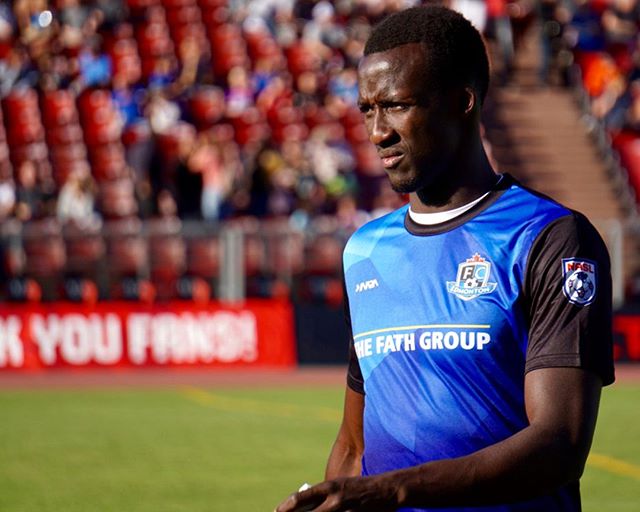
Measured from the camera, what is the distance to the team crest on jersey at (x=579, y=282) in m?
2.62

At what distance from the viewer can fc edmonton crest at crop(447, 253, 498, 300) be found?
9.13ft

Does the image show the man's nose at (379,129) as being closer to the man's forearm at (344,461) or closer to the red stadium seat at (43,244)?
the man's forearm at (344,461)

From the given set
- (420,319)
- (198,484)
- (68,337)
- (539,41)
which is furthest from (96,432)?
(539,41)

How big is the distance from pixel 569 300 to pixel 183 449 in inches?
318

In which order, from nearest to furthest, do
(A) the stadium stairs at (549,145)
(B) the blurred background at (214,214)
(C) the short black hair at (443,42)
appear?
(C) the short black hair at (443,42)
(B) the blurred background at (214,214)
(A) the stadium stairs at (549,145)

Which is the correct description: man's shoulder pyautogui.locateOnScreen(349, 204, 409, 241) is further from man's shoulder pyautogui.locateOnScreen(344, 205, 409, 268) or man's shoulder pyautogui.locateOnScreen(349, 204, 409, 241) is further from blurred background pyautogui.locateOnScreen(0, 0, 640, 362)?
blurred background pyautogui.locateOnScreen(0, 0, 640, 362)

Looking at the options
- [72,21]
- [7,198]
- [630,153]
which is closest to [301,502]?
[7,198]

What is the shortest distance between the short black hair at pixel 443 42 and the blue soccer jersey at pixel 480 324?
291mm

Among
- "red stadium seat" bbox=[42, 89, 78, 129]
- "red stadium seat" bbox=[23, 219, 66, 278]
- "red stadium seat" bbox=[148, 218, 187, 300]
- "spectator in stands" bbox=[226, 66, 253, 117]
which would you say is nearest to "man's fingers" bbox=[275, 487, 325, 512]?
"red stadium seat" bbox=[148, 218, 187, 300]


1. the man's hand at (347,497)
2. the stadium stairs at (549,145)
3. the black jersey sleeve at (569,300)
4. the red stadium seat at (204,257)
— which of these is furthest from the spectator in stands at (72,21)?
the man's hand at (347,497)

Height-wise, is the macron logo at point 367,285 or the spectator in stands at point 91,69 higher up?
the spectator in stands at point 91,69

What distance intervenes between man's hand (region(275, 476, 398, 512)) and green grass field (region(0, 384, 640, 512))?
5375mm

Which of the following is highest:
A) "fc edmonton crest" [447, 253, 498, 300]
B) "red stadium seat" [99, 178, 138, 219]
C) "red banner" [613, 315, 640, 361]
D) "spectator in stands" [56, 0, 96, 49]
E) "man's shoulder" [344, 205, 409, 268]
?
"spectator in stands" [56, 0, 96, 49]

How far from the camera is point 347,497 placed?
2414 mm
